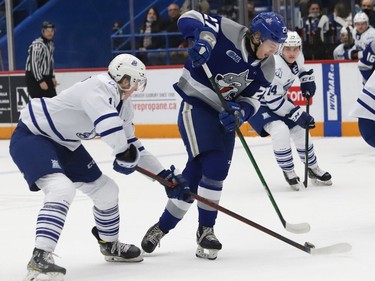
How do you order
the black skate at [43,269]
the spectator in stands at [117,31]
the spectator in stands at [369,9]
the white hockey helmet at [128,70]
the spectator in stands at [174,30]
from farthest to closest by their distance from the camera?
the spectator in stands at [117,31] < the spectator in stands at [174,30] < the spectator in stands at [369,9] < the white hockey helmet at [128,70] < the black skate at [43,269]

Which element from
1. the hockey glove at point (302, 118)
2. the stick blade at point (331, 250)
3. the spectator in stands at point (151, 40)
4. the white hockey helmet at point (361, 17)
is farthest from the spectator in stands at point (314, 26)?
the stick blade at point (331, 250)

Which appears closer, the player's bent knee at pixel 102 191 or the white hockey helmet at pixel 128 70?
the white hockey helmet at pixel 128 70

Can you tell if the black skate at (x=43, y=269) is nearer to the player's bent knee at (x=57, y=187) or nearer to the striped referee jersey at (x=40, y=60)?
the player's bent knee at (x=57, y=187)

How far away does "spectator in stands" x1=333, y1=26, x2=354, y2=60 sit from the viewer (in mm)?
11047

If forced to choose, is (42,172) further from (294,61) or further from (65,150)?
(294,61)

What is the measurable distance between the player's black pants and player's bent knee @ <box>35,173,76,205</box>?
7.43 m

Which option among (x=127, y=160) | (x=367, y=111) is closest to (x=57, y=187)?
(x=127, y=160)

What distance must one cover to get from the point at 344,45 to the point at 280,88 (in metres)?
4.51

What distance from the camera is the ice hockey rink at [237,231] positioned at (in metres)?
4.13

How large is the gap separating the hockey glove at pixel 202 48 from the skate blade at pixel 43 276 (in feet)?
3.71

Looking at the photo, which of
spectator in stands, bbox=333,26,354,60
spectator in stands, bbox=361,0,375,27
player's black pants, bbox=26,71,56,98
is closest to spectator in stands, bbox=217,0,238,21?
spectator in stands, bbox=333,26,354,60

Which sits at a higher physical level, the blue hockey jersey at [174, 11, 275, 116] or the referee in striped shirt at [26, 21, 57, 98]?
the blue hockey jersey at [174, 11, 275, 116]

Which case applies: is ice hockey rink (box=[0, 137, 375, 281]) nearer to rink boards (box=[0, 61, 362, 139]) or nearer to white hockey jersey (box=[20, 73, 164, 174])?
white hockey jersey (box=[20, 73, 164, 174])

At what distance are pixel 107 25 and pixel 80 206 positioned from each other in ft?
26.3
